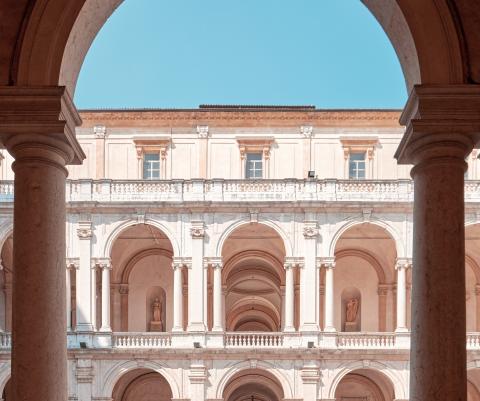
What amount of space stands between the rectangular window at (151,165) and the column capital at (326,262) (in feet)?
25.4

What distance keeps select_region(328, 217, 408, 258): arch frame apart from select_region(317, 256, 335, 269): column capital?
16cm

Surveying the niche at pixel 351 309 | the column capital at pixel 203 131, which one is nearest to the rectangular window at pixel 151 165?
the column capital at pixel 203 131

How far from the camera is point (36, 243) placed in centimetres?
718

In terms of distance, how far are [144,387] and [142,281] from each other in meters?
4.32

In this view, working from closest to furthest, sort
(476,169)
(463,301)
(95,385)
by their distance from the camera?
(463,301), (95,385), (476,169)

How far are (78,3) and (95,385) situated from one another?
2644 centimetres

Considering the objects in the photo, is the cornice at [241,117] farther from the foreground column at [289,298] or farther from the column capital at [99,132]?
the foreground column at [289,298]

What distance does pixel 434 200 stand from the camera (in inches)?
281

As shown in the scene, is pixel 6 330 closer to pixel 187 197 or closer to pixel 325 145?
pixel 187 197

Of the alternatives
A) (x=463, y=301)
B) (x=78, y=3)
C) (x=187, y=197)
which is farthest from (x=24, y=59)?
(x=187, y=197)

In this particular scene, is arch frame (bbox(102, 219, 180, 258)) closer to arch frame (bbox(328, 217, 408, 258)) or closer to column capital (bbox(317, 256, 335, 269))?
column capital (bbox(317, 256, 335, 269))

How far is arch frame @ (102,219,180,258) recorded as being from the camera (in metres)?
33.0

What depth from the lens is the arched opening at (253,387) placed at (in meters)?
35.1

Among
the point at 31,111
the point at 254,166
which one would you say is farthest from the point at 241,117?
the point at 31,111
